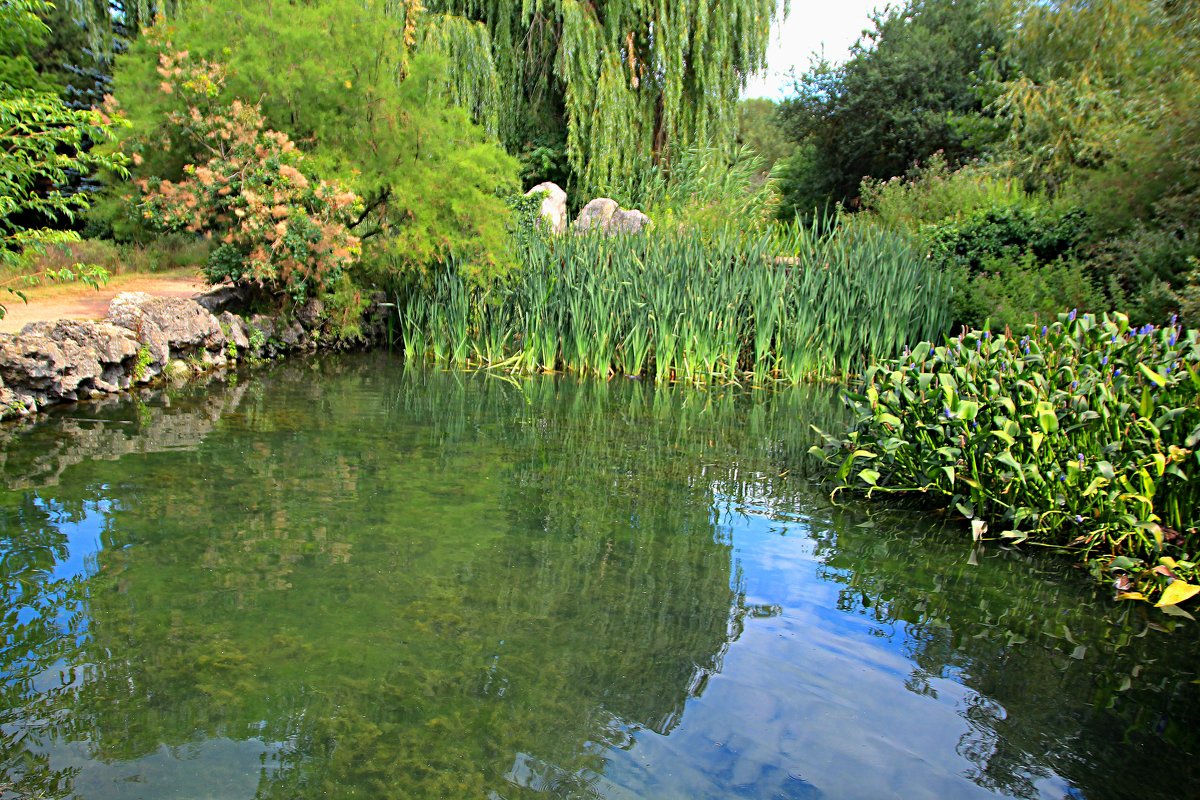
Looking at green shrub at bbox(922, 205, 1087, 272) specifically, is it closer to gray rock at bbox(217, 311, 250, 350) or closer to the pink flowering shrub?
the pink flowering shrub

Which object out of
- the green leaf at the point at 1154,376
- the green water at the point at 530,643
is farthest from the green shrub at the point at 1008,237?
the green water at the point at 530,643

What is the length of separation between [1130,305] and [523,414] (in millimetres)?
6445

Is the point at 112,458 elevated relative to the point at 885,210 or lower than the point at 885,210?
lower

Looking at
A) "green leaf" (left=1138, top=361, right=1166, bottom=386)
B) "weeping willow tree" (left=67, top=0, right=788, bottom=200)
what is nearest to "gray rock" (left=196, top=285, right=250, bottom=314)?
"weeping willow tree" (left=67, top=0, right=788, bottom=200)

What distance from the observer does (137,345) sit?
8477 mm

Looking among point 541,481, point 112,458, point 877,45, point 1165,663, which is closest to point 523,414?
point 541,481

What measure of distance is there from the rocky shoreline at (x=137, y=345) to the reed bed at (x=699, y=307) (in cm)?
171

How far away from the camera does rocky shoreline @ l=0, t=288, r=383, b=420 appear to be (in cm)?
699

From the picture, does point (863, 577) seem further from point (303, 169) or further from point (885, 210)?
point (885, 210)

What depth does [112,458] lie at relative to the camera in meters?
5.77

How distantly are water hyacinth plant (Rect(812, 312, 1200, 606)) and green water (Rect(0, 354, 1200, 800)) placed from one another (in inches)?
11.2

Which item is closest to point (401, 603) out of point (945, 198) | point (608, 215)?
point (608, 215)

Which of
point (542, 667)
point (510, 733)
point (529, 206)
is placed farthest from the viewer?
point (529, 206)

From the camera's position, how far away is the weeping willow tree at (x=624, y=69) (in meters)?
16.2
